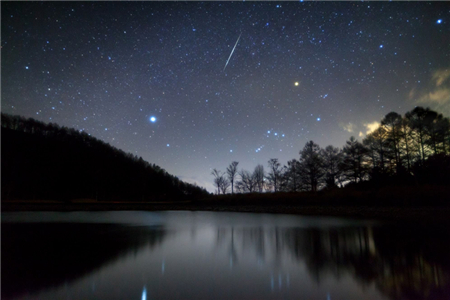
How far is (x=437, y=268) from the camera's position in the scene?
5.27 m

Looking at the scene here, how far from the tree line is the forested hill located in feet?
119

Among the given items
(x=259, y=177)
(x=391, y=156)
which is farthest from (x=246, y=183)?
(x=391, y=156)

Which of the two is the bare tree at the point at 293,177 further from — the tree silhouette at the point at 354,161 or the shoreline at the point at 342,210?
the shoreline at the point at 342,210

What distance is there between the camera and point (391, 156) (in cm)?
3164

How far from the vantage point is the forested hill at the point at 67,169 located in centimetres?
4603

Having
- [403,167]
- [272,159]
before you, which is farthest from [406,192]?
[272,159]

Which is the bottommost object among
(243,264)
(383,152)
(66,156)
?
(243,264)

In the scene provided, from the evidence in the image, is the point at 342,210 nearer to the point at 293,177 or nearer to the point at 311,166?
the point at 311,166

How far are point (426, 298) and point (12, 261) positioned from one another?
30.2ft

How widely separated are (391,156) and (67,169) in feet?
240

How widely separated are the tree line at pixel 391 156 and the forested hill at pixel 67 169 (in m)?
36.2

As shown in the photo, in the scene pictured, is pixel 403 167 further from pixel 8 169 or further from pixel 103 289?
pixel 8 169

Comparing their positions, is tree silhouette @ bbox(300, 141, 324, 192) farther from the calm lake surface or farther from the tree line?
the calm lake surface

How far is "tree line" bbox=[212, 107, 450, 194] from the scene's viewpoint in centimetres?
2655
